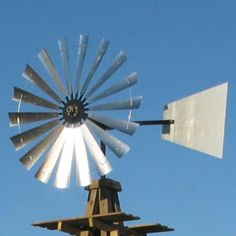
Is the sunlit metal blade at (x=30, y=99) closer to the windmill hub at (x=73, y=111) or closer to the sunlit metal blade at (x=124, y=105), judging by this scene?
the windmill hub at (x=73, y=111)

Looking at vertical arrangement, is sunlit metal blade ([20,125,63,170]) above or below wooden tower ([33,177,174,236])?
above

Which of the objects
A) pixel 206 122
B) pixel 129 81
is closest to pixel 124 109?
pixel 129 81

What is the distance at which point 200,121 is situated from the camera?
12680mm

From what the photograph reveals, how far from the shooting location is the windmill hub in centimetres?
1306

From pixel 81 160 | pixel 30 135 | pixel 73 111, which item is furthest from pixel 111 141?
pixel 30 135

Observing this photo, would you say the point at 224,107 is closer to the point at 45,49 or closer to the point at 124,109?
the point at 124,109

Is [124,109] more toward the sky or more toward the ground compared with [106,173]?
more toward the sky

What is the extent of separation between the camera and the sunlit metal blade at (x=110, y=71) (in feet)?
42.7

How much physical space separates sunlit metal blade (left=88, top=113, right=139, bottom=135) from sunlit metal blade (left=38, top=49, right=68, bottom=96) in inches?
30.7

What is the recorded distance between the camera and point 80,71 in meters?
13.3

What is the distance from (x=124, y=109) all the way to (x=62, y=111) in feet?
3.94

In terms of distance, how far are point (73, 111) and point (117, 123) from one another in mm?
922

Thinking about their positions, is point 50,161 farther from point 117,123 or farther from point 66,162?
point 117,123

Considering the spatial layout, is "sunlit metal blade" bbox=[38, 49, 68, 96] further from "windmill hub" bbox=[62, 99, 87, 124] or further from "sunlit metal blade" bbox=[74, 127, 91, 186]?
"sunlit metal blade" bbox=[74, 127, 91, 186]
